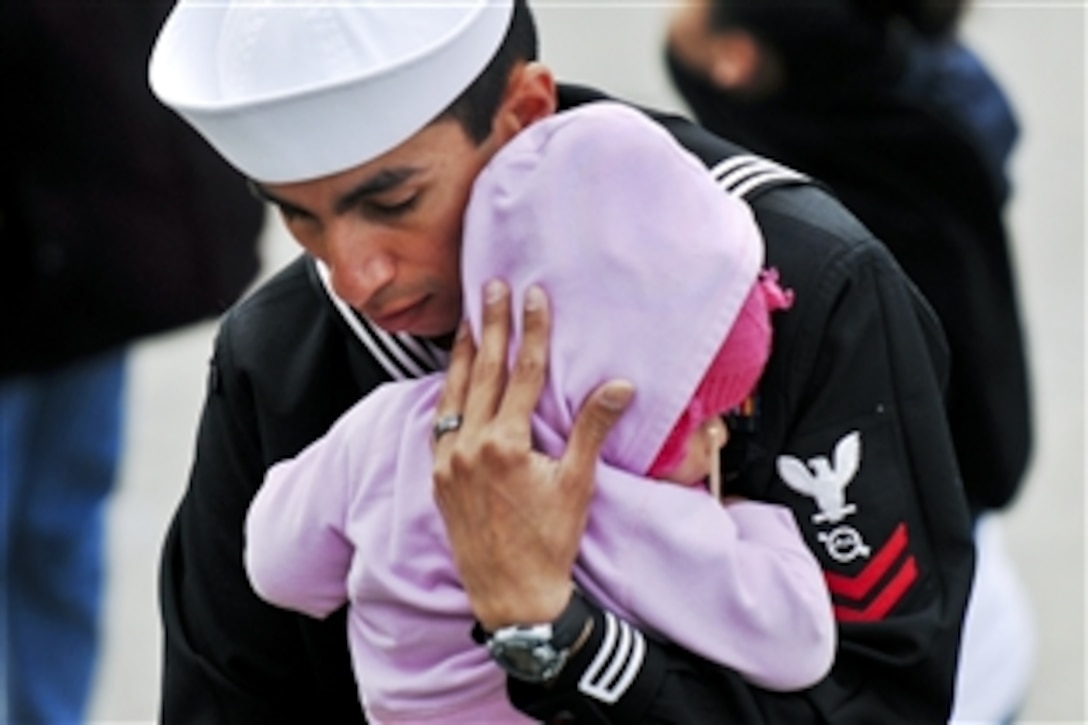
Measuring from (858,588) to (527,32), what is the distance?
→ 1.93 ft

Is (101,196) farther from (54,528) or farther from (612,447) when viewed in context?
(612,447)

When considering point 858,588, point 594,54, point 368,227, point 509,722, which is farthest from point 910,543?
point 594,54

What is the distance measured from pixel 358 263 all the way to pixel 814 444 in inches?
17.6

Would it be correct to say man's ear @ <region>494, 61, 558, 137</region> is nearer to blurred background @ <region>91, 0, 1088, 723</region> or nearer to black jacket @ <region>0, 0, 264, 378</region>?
black jacket @ <region>0, 0, 264, 378</region>

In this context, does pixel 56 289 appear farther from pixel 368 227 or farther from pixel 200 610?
pixel 368 227

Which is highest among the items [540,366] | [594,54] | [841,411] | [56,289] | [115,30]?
[540,366]

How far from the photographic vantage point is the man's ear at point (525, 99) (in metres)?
2.17

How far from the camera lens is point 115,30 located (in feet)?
12.3

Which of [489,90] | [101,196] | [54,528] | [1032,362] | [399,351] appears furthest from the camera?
[1032,362]

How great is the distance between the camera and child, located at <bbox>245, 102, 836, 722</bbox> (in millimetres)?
2025

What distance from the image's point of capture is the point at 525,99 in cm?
219

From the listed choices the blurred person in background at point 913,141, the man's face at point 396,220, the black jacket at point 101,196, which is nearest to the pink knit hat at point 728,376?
the man's face at point 396,220

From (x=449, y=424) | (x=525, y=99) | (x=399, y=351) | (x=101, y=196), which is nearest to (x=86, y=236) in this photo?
(x=101, y=196)

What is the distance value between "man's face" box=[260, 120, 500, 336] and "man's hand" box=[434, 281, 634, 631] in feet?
0.33
